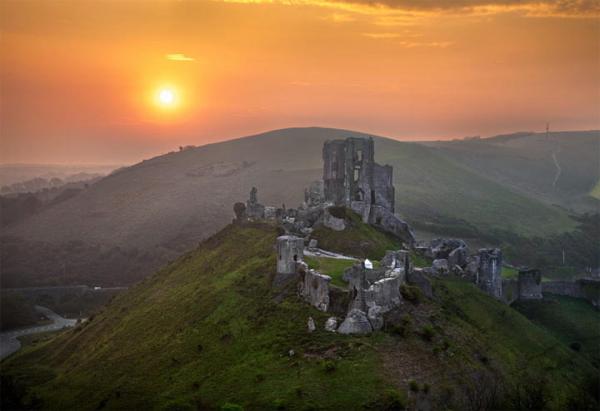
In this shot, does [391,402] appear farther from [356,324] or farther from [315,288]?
[315,288]

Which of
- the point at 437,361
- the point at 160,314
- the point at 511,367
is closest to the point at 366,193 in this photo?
the point at 160,314

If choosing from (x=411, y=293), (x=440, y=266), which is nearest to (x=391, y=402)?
(x=411, y=293)

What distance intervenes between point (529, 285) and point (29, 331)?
6553cm

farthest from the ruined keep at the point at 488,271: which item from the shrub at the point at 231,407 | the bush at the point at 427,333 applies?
the shrub at the point at 231,407

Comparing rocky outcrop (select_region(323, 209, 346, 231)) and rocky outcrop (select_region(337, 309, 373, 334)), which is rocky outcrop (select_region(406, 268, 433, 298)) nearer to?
rocky outcrop (select_region(337, 309, 373, 334))

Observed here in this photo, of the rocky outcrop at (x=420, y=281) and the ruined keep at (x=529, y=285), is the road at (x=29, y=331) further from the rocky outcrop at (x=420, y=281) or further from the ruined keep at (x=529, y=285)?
the ruined keep at (x=529, y=285)

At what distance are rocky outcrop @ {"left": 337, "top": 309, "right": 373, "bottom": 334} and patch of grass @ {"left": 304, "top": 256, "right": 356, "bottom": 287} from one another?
11.9 ft

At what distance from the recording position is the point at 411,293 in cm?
4912

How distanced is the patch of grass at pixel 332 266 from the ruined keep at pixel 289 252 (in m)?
1.15

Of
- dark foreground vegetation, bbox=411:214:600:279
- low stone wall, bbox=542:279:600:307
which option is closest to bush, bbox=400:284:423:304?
low stone wall, bbox=542:279:600:307

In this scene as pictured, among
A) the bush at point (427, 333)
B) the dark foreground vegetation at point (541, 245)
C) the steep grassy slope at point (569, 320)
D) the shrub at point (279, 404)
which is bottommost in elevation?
the dark foreground vegetation at point (541, 245)

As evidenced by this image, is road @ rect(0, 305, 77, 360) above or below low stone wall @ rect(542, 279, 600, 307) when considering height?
below

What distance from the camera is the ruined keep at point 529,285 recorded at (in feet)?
241

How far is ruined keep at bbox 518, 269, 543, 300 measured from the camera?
73562mm
